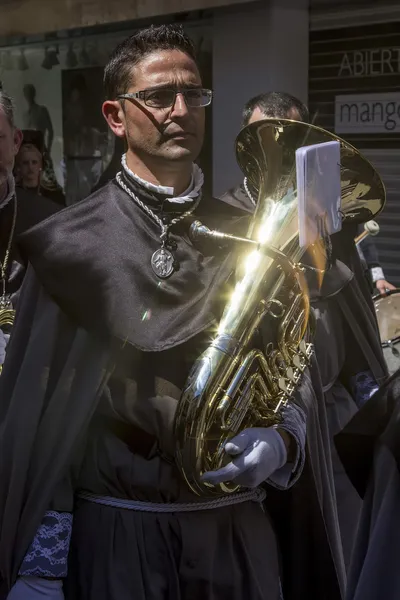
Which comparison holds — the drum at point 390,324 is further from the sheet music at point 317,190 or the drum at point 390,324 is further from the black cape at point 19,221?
the sheet music at point 317,190

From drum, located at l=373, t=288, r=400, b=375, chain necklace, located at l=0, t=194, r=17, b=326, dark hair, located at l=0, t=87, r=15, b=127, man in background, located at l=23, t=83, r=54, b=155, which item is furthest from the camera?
man in background, located at l=23, t=83, r=54, b=155

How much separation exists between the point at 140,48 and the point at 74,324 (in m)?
0.75

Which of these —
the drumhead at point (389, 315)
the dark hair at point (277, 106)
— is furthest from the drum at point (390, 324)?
the dark hair at point (277, 106)

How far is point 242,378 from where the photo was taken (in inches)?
94.3

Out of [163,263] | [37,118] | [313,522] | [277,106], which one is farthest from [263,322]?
[37,118]

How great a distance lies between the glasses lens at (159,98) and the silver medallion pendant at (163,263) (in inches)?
14.8

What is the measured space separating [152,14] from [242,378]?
6775mm

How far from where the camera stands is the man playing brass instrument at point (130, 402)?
2.46 meters

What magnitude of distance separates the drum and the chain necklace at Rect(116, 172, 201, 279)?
2397mm

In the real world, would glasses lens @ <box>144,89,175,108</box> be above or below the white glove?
above

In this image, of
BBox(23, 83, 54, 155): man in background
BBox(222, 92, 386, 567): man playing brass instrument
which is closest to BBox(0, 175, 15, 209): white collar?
BBox(222, 92, 386, 567): man playing brass instrument

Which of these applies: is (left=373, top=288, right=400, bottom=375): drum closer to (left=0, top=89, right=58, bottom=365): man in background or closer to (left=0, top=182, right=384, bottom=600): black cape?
(left=0, top=89, right=58, bottom=365): man in background

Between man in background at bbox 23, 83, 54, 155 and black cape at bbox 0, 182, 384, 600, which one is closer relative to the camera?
black cape at bbox 0, 182, 384, 600

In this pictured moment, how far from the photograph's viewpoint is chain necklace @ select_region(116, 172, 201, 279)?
2.53 meters
